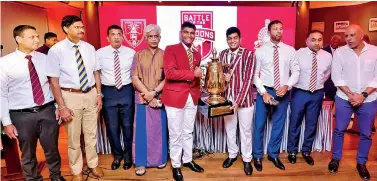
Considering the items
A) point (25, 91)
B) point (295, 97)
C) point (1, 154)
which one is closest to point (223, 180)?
point (295, 97)

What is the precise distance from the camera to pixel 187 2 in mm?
5238

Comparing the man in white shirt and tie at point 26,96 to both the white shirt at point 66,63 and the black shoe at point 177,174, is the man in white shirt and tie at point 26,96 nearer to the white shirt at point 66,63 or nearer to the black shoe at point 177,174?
the white shirt at point 66,63

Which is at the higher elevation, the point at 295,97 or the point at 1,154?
the point at 295,97

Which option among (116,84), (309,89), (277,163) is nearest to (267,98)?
(309,89)

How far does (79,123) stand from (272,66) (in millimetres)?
1893

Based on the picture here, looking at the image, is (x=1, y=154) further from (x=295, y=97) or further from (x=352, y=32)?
(x=352, y=32)

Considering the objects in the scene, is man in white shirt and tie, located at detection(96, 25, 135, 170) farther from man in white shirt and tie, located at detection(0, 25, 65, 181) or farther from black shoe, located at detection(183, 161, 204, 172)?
black shoe, located at detection(183, 161, 204, 172)

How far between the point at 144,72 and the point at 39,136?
104cm

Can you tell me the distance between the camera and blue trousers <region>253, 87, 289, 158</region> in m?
2.89

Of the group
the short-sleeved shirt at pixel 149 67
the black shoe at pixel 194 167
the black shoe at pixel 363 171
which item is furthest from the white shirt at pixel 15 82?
the black shoe at pixel 363 171

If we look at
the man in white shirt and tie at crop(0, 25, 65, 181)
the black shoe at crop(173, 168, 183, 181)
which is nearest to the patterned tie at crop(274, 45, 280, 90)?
the black shoe at crop(173, 168, 183, 181)

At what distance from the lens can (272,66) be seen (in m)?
2.77

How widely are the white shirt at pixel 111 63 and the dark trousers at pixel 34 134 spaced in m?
0.59

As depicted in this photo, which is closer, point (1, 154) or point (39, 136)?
point (39, 136)
